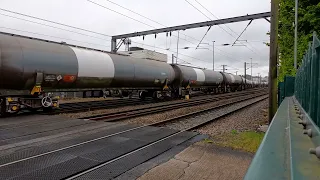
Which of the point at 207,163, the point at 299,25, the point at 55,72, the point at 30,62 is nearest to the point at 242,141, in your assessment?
the point at 207,163

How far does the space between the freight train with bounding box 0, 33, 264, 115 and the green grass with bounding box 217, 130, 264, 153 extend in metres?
8.80

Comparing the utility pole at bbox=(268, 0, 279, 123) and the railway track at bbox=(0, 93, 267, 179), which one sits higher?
the utility pole at bbox=(268, 0, 279, 123)

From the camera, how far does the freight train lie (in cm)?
1122

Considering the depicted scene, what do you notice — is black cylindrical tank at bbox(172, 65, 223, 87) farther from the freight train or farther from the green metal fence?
the green metal fence

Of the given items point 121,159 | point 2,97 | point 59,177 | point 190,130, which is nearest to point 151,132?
point 190,130

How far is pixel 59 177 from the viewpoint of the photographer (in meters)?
4.62

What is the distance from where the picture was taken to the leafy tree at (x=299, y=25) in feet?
40.2

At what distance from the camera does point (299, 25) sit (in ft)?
48.6

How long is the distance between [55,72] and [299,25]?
541 inches

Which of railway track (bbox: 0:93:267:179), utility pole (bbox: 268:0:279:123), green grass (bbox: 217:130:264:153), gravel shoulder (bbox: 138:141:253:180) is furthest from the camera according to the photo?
utility pole (bbox: 268:0:279:123)

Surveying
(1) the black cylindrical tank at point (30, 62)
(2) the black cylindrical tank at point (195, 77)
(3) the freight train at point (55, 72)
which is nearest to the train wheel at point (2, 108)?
(3) the freight train at point (55, 72)

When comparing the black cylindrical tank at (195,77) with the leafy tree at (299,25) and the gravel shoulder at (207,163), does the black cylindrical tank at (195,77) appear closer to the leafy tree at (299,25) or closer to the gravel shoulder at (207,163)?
the leafy tree at (299,25)

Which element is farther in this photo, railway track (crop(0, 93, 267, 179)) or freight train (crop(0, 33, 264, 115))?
freight train (crop(0, 33, 264, 115))

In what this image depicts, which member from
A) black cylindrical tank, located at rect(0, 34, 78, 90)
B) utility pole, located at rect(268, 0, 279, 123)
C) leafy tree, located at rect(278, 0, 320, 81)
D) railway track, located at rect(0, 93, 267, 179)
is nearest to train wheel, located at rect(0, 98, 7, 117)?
black cylindrical tank, located at rect(0, 34, 78, 90)
